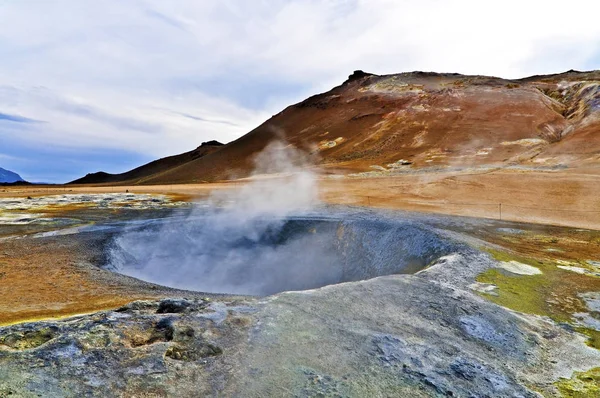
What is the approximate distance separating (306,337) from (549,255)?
20.9 ft

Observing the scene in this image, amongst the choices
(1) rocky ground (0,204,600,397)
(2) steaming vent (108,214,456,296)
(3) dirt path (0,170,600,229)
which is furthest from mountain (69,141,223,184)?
(1) rocky ground (0,204,600,397)

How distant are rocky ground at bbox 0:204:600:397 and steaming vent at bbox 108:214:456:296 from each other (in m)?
4.30

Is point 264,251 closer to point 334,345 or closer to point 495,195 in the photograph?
point 334,345

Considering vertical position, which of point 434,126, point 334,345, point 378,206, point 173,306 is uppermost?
point 434,126

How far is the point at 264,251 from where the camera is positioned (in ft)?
43.6

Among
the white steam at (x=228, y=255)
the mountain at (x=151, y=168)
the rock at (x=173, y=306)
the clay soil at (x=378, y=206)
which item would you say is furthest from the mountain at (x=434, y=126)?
the rock at (x=173, y=306)

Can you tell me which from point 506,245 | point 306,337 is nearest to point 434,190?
point 506,245

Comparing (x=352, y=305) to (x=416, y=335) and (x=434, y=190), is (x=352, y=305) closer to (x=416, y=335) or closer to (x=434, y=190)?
(x=416, y=335)

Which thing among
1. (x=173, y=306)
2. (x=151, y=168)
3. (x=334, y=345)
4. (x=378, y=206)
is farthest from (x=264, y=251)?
(x=151, y=168)

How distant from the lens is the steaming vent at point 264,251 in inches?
409

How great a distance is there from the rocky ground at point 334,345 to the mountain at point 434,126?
28154 mm

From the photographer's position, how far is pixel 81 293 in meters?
6.68

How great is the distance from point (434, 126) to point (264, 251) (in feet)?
128

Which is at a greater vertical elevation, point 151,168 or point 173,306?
point 151,168
